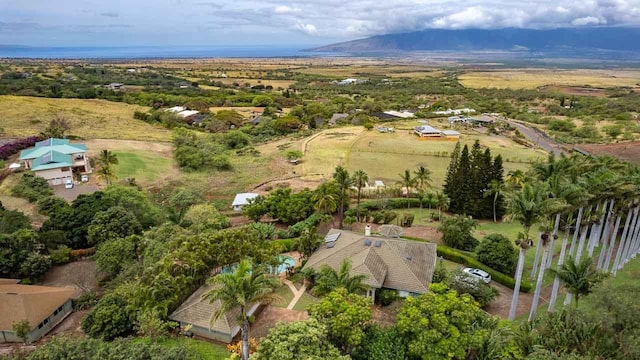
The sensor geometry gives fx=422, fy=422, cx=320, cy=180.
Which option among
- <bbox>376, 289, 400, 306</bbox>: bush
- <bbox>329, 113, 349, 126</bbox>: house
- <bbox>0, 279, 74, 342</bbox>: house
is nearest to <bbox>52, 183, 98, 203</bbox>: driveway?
<bbox>0, 279, 74, 342</bbox>: house

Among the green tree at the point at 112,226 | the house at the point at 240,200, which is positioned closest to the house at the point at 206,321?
the green tree at the point at 112,226

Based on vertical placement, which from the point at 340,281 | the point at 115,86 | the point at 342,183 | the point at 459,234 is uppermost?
the point at 342,183

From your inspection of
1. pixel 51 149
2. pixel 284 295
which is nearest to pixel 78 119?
pixel 51 149

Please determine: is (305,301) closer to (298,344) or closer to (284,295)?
(284,295)

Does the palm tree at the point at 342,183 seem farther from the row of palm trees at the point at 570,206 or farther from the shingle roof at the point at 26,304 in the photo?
the shingle roof at the point at 26,304

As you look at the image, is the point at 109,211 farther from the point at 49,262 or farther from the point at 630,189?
the point at 630,189

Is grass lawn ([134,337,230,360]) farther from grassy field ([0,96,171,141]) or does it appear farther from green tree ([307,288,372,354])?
grassy field ([0,96,171,141])
